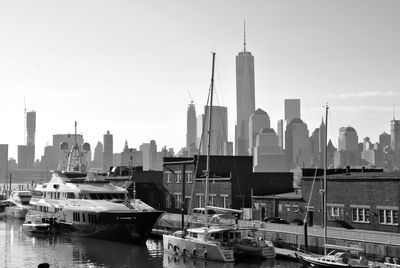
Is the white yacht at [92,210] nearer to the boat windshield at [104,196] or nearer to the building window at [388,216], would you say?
the boat windshield at [104,196]

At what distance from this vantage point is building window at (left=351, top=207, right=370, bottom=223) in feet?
161

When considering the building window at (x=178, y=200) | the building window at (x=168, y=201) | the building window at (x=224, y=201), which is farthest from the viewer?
the building window at (x=168, y=201)

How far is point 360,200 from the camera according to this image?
163ft

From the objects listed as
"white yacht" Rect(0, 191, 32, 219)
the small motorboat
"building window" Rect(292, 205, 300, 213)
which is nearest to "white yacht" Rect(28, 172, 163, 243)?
the small motorboat

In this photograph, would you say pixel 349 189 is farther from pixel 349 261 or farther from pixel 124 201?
pixel 124 201

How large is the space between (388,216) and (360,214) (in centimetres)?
292

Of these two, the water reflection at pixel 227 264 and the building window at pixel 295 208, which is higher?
the building window at pixel 295 208

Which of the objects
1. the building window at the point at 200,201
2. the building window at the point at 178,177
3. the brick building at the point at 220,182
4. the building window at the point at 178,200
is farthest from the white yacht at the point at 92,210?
the building window at the point at 178,177

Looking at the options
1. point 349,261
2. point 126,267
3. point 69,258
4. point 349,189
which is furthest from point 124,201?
point 349,261

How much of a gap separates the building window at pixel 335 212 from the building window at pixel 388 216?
4.24 m

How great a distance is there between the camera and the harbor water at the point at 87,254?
45188mm

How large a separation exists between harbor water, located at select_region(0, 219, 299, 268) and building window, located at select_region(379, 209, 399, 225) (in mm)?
9583

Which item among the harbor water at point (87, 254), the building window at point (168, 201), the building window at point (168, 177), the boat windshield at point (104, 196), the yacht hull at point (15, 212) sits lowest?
the harbor water at point (87, 254)

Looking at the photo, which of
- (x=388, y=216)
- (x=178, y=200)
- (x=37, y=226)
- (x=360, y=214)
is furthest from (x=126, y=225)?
(x=388, y=216)
